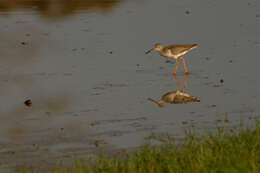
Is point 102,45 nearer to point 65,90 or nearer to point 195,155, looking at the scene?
point 65,90

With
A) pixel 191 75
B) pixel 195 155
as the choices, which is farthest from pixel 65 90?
pixel 195 155

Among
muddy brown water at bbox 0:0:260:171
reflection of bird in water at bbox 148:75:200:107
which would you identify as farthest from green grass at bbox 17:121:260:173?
reflection of bird in water at bbox 148:75:200:107

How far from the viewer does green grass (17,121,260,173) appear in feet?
24.0

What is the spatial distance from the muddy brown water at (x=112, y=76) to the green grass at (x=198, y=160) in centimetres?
133

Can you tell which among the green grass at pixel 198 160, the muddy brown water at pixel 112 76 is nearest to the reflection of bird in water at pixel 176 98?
the muddy brown water at pixel 112 76

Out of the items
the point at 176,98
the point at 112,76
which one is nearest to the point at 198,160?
the point at 176,98

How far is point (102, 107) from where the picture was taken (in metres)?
11.8

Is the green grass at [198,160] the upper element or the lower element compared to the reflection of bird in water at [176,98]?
upper

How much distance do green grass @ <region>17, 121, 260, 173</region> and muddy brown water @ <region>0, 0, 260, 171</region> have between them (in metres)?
1.33

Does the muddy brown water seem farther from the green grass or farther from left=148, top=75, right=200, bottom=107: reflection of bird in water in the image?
the green grass

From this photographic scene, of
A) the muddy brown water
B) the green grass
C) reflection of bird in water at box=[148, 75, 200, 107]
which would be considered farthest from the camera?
reflection of bird in water at box=[148, 75, 200, 107]

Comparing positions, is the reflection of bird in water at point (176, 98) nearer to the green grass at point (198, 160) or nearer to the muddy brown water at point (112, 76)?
the muddy brown water at point (112, 76)

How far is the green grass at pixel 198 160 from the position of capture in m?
7.31

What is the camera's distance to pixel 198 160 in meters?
7.61
